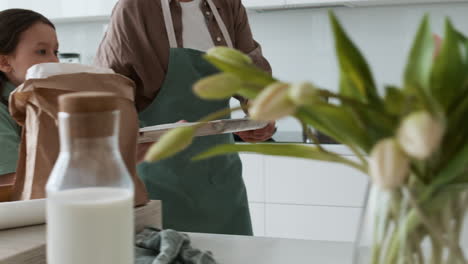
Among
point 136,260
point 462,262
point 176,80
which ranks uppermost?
point 462,262

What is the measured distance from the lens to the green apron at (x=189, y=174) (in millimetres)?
1805

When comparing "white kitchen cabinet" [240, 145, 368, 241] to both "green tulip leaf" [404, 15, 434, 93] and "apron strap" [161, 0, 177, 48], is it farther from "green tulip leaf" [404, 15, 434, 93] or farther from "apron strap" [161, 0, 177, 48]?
"green tulip leaf" [404, 15, 434, 93]

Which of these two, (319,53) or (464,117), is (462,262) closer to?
(464,117)

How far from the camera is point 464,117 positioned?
1.65ft

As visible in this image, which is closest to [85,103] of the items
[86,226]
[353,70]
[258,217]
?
[86,226]

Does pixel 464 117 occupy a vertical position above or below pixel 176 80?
above

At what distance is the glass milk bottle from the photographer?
1.94 feet

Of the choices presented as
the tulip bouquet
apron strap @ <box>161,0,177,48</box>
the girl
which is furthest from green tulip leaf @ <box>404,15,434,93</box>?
the girl

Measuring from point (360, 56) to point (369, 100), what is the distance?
0.13ft

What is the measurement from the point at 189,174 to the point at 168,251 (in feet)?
2.77

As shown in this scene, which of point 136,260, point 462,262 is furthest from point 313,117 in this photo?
point 136,260

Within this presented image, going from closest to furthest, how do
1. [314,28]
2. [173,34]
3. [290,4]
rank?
[173,34] → [290,4] → [314,28]

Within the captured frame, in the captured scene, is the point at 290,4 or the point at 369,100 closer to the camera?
the point at 369,100

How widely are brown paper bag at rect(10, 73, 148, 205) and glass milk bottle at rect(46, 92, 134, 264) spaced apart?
21.0 inches
